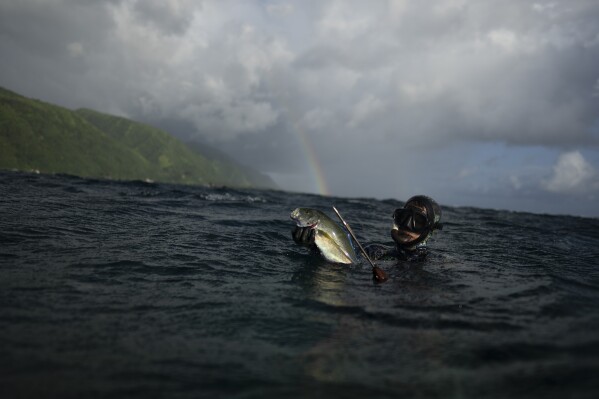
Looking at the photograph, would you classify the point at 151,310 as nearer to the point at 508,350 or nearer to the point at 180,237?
the point at 508,350

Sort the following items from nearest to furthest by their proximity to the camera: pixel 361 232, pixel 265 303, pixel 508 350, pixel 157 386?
pixel 157 386 → pixel 508 350 → pixel 265 303 → pixel 361 232

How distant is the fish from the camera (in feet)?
27.7

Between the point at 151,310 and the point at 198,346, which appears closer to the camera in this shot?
the point at 198,346

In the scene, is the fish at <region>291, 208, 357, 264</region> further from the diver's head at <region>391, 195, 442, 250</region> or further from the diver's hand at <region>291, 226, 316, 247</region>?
the diver's head at <region>391, 195, 442, 250</region>

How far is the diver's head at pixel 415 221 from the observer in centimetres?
978

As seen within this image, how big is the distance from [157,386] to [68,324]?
197 cm

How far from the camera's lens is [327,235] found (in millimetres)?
8789

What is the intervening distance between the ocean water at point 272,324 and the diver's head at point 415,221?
0.86m

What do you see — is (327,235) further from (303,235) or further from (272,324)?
(272,324)

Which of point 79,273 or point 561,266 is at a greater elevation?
point 561,266

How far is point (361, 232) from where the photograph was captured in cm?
1697

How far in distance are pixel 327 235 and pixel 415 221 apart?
8.67 feet

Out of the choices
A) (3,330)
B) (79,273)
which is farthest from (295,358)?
(79,273)

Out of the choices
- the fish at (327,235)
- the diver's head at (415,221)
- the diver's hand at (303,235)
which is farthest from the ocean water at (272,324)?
the diver's head at (415,221)
